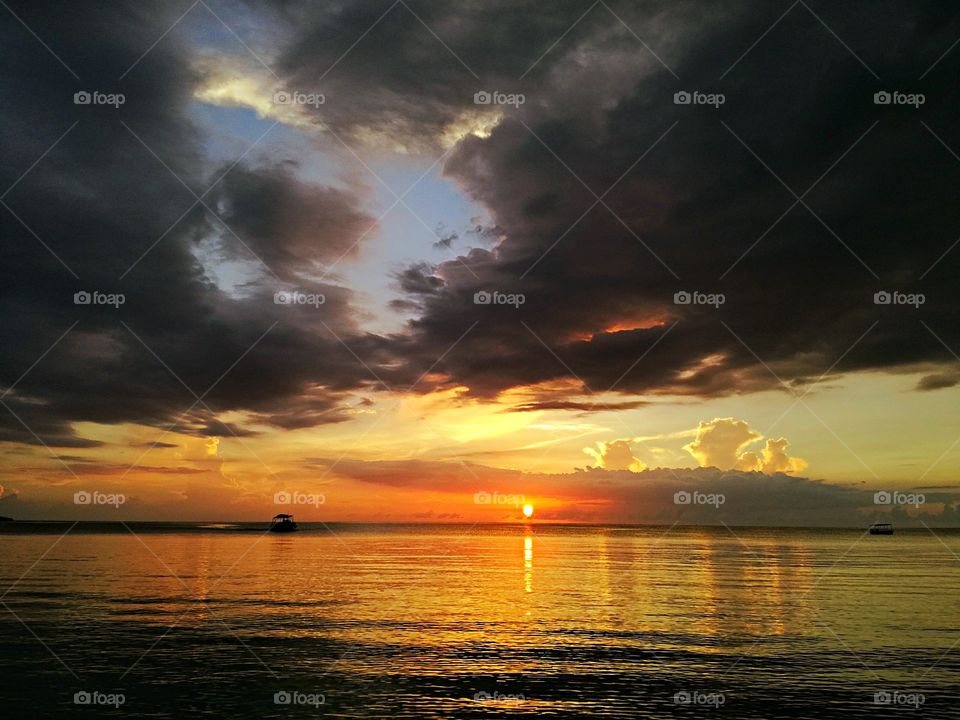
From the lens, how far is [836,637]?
40.2 m

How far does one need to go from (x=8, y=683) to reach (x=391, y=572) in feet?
173

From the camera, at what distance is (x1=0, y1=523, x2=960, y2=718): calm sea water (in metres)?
27.2
